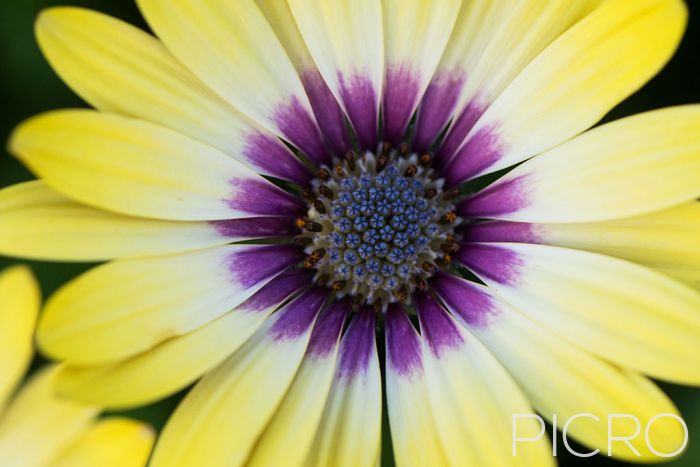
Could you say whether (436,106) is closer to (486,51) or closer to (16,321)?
(486,51)

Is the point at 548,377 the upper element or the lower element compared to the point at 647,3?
lower

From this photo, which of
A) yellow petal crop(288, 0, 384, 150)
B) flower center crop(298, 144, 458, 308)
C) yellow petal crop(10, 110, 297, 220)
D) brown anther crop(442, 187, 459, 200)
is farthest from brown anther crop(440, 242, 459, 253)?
yellow petal crop(10, 110, 297, 220)

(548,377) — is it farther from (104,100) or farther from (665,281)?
(104,100)

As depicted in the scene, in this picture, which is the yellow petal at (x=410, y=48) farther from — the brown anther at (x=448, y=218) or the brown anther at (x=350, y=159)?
the brown anther at (x=448, y=218)

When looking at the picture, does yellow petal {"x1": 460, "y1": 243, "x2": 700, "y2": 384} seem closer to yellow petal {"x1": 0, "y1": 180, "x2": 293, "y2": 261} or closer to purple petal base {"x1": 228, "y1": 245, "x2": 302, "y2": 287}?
purple petal base {"x1": 228, "y1": 245, "x2": 302, "y2": 287}

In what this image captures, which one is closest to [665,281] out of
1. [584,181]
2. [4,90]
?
[584,181]

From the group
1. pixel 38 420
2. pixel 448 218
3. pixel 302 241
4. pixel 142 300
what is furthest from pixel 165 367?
pixel 448 218

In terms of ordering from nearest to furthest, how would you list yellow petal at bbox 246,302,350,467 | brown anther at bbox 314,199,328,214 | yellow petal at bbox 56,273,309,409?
1. yellow petal at bbox 56,273,309,409
2. yellow petal at bbox 246,302,350,467
3. brown anther at bbox 314,199,328,214
